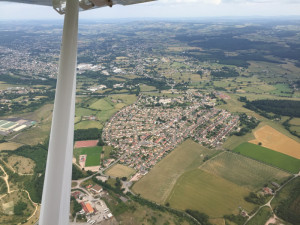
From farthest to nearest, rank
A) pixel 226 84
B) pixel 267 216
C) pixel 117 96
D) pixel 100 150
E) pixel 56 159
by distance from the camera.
A: pixel 226 84 → pixel 117 96 → pixel 100 150 → pixel 267 216 → pixel 56 159

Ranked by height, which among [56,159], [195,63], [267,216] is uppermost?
[56,159]

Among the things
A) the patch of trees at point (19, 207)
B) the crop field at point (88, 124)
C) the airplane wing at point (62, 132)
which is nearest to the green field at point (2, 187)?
the patch of trees at point (19, 207)

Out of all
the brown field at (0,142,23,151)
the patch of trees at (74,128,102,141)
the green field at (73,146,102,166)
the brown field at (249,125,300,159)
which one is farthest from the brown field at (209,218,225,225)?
the brown field at (0,142,23,151)

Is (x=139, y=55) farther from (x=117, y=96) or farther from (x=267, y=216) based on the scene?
(x=267, y=216)

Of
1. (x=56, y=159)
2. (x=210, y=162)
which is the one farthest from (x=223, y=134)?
(x=56, y=159)

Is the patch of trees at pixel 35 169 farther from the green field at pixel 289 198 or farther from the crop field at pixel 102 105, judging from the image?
the green field at pixel 289 198

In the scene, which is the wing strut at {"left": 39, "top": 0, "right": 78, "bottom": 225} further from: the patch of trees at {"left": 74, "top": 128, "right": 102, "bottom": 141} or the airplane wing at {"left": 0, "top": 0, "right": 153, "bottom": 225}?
the patch of trees at {"left": 74, "top": 128, "right": 102, "bottom": 141}

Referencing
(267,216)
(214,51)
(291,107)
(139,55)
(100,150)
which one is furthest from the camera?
(214,51)

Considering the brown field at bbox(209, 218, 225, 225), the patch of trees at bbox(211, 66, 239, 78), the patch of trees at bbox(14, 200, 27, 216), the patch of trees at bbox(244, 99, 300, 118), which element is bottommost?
the brown field at bbox(209, 218, 225, 225)
